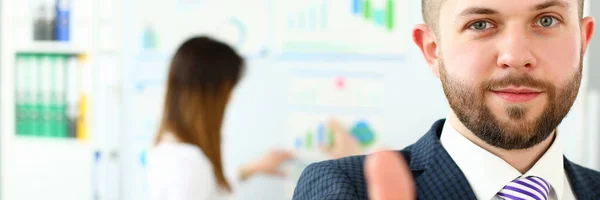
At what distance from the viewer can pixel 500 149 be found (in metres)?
1.07

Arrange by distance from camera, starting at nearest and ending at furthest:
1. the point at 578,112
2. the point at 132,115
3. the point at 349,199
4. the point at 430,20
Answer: the point at 349,199
the point at 430,20
the point at 578,112
the point at 132,115

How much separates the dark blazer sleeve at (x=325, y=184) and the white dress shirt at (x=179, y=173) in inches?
41.0

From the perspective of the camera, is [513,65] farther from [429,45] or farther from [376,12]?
[376,12]

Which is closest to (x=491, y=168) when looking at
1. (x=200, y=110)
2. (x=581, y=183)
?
(x=581, y=183)

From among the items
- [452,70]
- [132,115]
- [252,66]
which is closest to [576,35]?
[452,70]

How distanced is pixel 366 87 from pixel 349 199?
1257 millimetres

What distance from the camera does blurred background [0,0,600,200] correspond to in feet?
7.09

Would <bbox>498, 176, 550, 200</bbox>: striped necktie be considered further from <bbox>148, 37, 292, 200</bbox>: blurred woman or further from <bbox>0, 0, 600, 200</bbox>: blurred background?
<bbox>148, 37, 292, 200</bbox>: blurred woman

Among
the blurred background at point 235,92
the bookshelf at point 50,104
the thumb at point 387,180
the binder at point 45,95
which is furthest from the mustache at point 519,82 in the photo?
the binder at point 45,95

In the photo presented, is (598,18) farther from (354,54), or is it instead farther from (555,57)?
(555,57)

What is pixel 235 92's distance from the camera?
243 cm

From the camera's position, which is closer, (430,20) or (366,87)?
(430,20)

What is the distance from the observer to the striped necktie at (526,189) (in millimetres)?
1049

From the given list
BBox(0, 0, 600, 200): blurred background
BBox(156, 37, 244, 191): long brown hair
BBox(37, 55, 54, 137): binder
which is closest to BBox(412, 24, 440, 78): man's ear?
BBox(0, 0, 600, 200): blurred background
